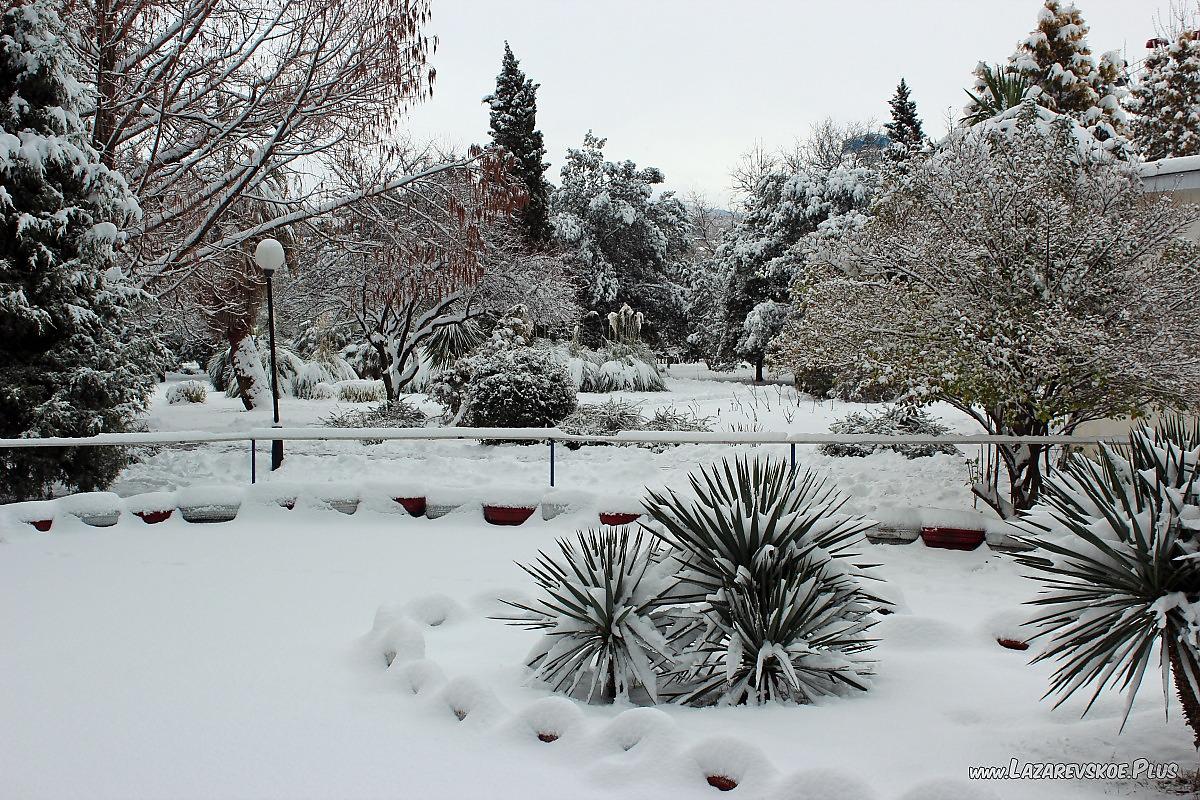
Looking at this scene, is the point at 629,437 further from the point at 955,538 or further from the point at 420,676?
the point at 420,676

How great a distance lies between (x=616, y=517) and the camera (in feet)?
24.9

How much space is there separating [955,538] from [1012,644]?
2.59 meters

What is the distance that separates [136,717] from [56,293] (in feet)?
25.1

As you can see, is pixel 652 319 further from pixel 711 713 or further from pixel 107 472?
pixel 711 713

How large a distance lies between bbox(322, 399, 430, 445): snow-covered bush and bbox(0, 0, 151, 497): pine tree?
437 centimetres

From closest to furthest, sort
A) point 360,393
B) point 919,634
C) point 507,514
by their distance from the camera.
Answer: point 919,634 → point 507,514 → point 360,393

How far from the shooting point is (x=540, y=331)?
27.0m

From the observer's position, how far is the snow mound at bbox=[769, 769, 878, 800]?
9.05 feet

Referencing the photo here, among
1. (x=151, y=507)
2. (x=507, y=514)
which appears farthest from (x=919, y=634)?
(x=151, y=507)

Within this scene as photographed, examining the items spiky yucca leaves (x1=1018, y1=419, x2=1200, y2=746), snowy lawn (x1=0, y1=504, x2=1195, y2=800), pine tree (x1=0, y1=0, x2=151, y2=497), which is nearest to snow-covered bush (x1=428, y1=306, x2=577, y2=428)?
pine tree (x1=0, y1=0, x2=151, y2=497)

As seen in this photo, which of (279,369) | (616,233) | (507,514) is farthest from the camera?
(616,233)

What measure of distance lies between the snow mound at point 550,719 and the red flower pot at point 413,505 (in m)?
4.87

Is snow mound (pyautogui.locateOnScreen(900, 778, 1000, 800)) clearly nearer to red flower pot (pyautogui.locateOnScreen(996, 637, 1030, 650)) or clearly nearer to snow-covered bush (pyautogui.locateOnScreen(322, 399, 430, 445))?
red flower pot (pyautogui.locateOnScreen(996, 637, 1030, 650))

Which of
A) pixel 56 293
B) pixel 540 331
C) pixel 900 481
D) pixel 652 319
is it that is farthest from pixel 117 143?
pixel 652 319
